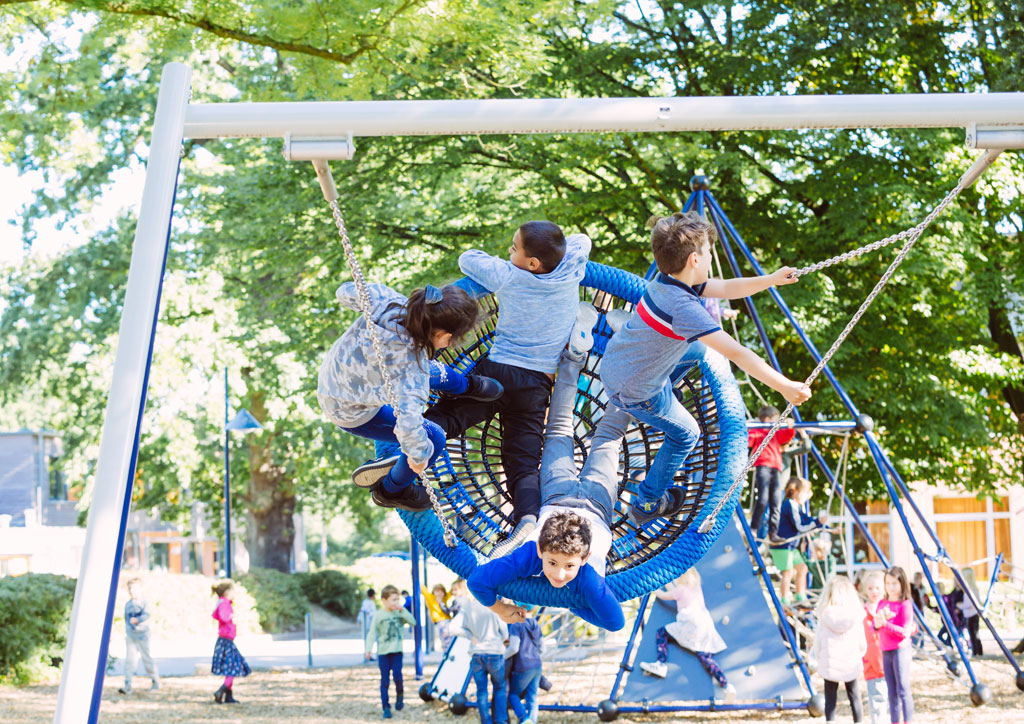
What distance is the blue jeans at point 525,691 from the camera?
8883 mm

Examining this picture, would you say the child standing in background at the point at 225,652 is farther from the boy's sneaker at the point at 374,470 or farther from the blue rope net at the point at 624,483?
the boy's sneaker at the point at 374,470

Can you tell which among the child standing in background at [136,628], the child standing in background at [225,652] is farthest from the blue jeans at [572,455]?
the child standing in background at [136,628]

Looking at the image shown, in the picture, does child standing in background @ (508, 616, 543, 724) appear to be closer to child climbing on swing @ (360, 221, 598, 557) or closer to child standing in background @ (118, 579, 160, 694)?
child climbing on swing @ (360, 221, 598, 557)

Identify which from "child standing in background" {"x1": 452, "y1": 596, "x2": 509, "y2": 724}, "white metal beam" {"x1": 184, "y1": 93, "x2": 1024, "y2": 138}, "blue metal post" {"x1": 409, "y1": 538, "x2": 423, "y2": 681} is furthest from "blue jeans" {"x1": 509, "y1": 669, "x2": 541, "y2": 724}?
"white metal beam" {"x1": 184, "y1": 93, "x2": 1024, "y2": 138}

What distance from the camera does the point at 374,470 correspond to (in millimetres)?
3883

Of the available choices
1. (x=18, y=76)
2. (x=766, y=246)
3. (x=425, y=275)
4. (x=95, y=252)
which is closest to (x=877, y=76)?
(x=766, y=246)

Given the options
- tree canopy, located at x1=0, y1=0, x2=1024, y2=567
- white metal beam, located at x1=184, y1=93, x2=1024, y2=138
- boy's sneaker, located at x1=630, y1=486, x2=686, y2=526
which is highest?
tree canopy, located at x1=0, y1=0, x2=1024, y2=567

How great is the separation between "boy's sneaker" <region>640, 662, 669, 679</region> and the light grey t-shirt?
5646 mm

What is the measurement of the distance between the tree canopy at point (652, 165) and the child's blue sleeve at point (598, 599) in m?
6.82

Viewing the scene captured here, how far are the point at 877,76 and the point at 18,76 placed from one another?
29.7 feet

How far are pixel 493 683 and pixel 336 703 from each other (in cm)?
342

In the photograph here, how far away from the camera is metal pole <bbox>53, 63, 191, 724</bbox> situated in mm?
2965

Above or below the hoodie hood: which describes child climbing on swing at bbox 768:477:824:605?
above

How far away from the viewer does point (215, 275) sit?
1897 cm
